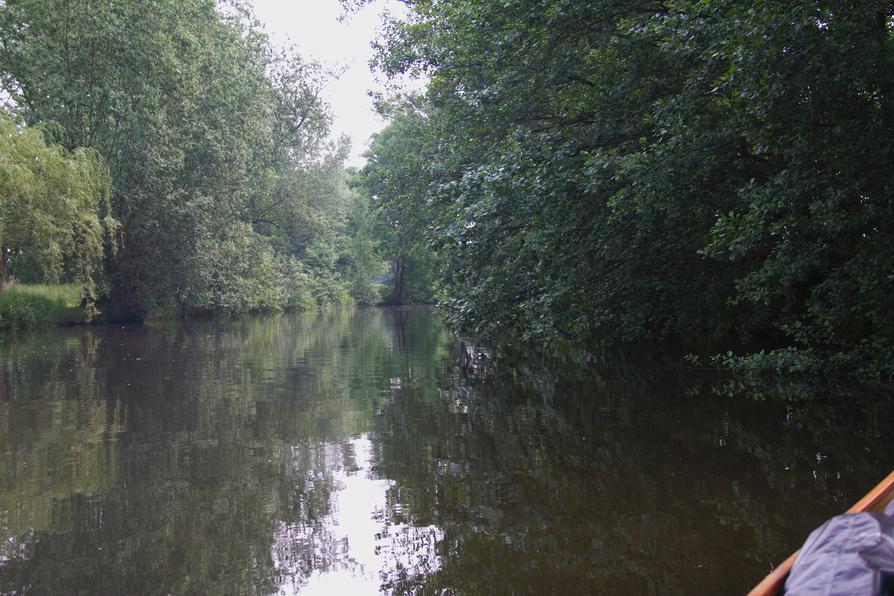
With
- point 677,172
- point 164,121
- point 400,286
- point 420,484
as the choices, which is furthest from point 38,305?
point 400,286

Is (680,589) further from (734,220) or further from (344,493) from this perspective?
(734,220)

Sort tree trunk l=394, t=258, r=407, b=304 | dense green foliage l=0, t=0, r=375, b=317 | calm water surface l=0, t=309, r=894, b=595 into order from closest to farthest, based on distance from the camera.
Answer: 1. calm water surface l=0, t=309, r=894, b=595
2. dense green foliage l=0, t=0, r=375, b=317
3. tree trunk l=394, t=258, r=407, b=304

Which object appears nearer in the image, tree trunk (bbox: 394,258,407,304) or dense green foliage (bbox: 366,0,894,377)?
dense green foliage (bbox: 366,0,894,377)

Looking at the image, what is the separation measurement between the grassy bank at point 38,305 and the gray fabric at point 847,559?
24.7 m

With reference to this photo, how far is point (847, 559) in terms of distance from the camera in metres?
2.05

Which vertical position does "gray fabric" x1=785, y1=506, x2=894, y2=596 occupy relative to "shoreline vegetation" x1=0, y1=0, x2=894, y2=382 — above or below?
below

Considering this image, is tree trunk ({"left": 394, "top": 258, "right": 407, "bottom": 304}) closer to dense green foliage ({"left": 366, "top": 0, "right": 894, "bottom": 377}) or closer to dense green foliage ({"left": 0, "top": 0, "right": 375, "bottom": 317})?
dense green foliage ({"left": 0, "top": 0, "right": 375, "bottom": 317})

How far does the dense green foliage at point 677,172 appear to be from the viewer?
7164 mm

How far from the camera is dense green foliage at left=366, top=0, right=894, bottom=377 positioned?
7164 millimetres

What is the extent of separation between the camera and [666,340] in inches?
642

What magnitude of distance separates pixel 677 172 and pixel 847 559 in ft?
22.4

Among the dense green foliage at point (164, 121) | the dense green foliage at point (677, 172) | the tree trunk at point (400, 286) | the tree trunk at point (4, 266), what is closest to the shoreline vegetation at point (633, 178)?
the dense green foliage at point (677, 172)

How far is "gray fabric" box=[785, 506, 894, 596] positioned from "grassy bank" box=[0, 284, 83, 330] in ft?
81.1

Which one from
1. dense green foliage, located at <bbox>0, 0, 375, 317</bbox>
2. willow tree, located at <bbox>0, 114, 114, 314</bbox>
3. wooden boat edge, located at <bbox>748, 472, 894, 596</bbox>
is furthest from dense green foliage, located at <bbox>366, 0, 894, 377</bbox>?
dense green foliage, located at <bbox>0, 0, 375, 317</bbox>
